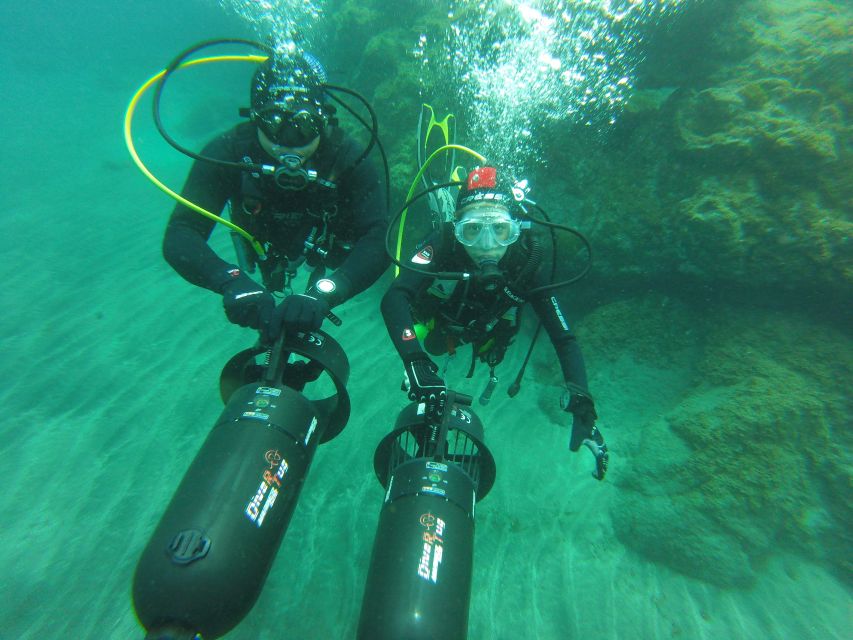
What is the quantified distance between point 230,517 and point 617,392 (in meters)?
4.95

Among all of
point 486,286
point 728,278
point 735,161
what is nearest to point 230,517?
point 486,286

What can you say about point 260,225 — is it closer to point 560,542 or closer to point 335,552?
point 335,552

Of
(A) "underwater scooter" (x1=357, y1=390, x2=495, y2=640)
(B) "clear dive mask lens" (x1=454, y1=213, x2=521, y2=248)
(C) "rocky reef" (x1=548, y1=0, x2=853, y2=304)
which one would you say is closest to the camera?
(A) "underwater scooter" (x1=357, y1=390, x2=495, y2=640)

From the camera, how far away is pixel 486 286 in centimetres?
325

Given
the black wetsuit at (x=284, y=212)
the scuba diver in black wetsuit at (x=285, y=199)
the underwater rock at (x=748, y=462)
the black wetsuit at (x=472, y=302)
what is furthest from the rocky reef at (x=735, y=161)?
the scuba diver in black wetsuit at (x=285, y=199)

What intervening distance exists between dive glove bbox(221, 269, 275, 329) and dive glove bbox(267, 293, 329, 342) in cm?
6

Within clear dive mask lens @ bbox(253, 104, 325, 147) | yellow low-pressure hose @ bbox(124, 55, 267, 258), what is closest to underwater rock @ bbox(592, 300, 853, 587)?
yellow low-pressure hose @ bbox(124, 55, 267, 258)

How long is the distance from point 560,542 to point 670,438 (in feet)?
6.04

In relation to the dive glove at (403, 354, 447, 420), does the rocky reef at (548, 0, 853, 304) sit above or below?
above

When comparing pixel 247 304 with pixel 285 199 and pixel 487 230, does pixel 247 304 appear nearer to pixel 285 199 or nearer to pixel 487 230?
pixel 285 199

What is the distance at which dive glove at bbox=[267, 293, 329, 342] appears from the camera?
203cm

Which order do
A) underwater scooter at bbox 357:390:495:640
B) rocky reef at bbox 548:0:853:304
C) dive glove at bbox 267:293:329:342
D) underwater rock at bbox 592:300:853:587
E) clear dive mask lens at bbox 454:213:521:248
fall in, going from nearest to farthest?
underwater scooter at bbox 357:390:495:640, dive glove at bbox 267:293:329:342, clear dive mask lens at bbox 454:213:521:248, underwater rock at bbox 592:300:853:587, rocky reef at bbox 548:0:853:304

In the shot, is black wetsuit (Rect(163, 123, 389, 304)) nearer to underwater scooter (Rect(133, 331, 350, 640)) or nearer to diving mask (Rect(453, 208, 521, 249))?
diving mask (Rect(453, 208, 521, 249))

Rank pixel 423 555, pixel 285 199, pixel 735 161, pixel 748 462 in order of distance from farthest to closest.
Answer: pixel 735 161 → pixel 748 462 → pixel 285 199 → pixel 423 555
